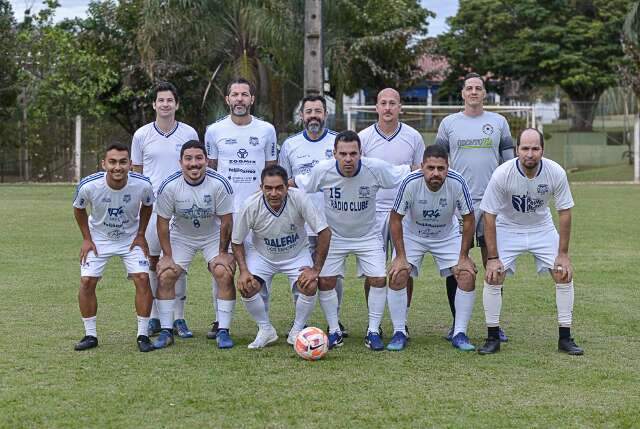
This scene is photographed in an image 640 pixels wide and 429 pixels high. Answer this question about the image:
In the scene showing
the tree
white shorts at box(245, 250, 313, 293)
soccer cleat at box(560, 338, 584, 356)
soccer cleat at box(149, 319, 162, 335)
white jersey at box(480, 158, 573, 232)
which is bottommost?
soccer cleat at box(149, 319, 162, 335)

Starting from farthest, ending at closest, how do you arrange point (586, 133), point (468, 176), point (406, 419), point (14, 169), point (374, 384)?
point (586, 133), point (14, 169), point (468, 176), point (374, 384), point (406, 419)

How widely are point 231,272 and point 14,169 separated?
25.9 m

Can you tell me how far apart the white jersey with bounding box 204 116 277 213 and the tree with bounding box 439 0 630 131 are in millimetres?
35144

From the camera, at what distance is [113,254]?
7859mm

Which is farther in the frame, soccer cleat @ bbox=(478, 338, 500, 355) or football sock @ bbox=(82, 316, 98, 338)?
football sock @ bbox=(82, 316, 98, 338)

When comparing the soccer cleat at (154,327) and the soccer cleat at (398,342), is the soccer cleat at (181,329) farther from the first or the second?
the soccer cleat at (398,342)

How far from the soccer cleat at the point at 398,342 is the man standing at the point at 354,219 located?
2 centimetres

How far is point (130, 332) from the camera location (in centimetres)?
838

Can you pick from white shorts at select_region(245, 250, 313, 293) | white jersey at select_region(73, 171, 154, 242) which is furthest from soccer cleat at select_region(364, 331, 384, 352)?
white jersey at select_region(73, 171, 154, 242)

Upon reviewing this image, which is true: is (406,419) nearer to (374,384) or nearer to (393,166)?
(374,384)

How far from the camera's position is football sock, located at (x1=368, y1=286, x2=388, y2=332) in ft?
25.9

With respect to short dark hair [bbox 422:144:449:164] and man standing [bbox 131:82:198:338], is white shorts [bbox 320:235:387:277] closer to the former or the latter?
short dark hair [bbox 422:144:449:164]

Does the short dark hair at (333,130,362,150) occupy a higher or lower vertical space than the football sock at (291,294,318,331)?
higher

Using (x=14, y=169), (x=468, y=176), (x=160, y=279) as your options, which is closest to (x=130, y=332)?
(x=160, y=279)
